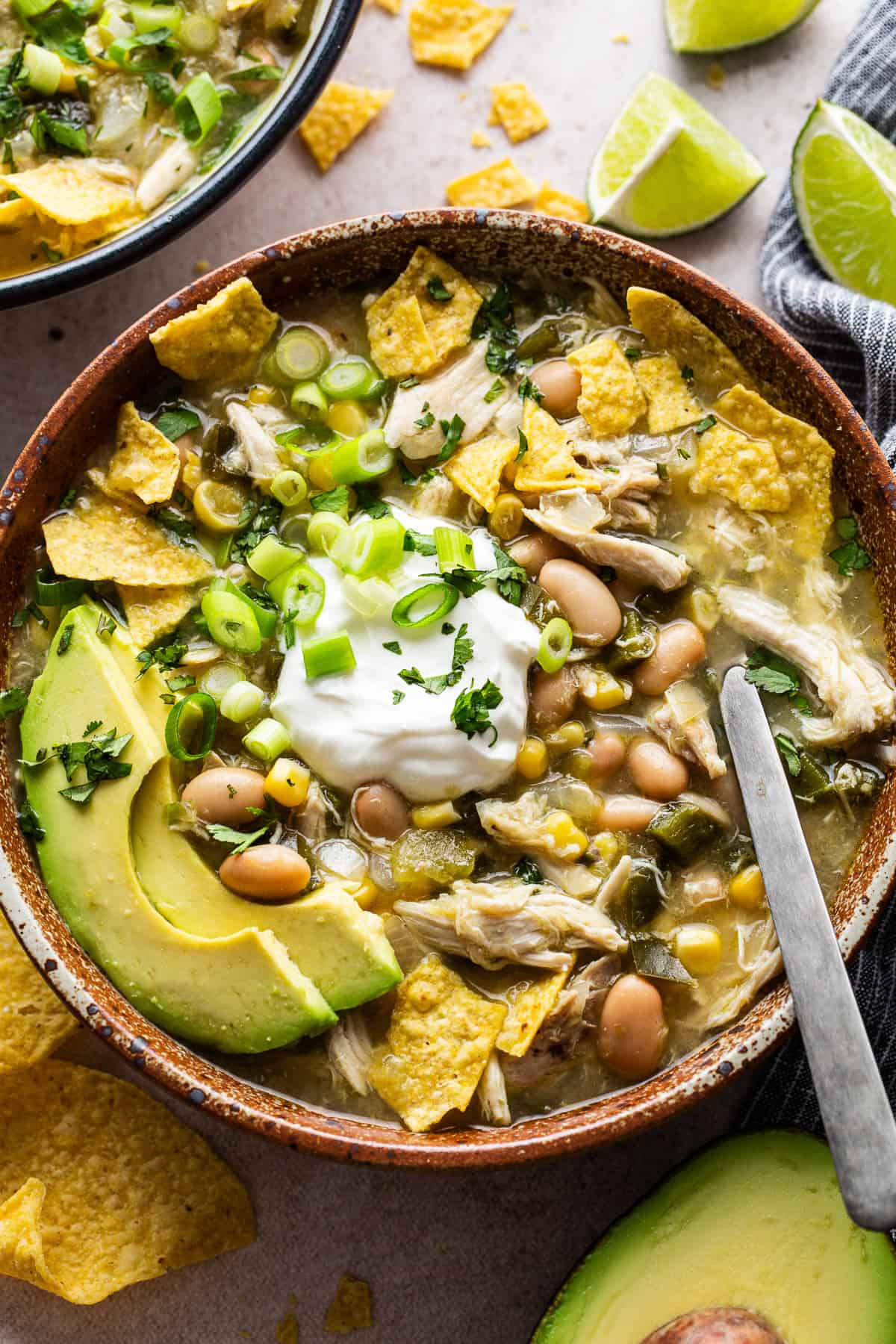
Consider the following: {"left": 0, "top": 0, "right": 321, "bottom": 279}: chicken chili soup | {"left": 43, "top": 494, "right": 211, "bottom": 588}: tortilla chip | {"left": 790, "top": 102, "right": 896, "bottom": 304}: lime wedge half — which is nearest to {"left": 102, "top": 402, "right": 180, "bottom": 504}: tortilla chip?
{"left": 43, "top": 494, "right": 211, "bottom": 588}: tortilla chip

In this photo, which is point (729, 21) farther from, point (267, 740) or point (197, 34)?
point (267, 740)

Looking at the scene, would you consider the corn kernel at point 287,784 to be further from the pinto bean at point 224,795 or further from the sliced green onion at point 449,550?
the sliced green onion at point 449,550

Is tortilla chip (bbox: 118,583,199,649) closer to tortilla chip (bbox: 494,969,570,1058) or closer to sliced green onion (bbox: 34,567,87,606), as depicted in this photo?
sliced green onion (bbox: 34,567,87,606)

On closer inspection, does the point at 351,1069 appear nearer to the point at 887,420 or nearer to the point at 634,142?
the point at 887,420

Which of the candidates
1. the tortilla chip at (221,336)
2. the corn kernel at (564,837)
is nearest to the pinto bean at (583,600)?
the corn kernel at (564,837)

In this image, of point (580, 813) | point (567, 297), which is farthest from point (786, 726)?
point (567, 297)

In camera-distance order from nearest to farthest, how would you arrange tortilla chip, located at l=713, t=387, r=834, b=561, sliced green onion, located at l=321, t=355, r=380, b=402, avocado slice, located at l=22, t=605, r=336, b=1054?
1. avocado slice, located at l=22, t=605, r=336, b=1054
2. tortilla chip, located at l=713, t=387, r=834, b=561
3. sliced green onion, located at l=321, t=355, r=380, b=402
